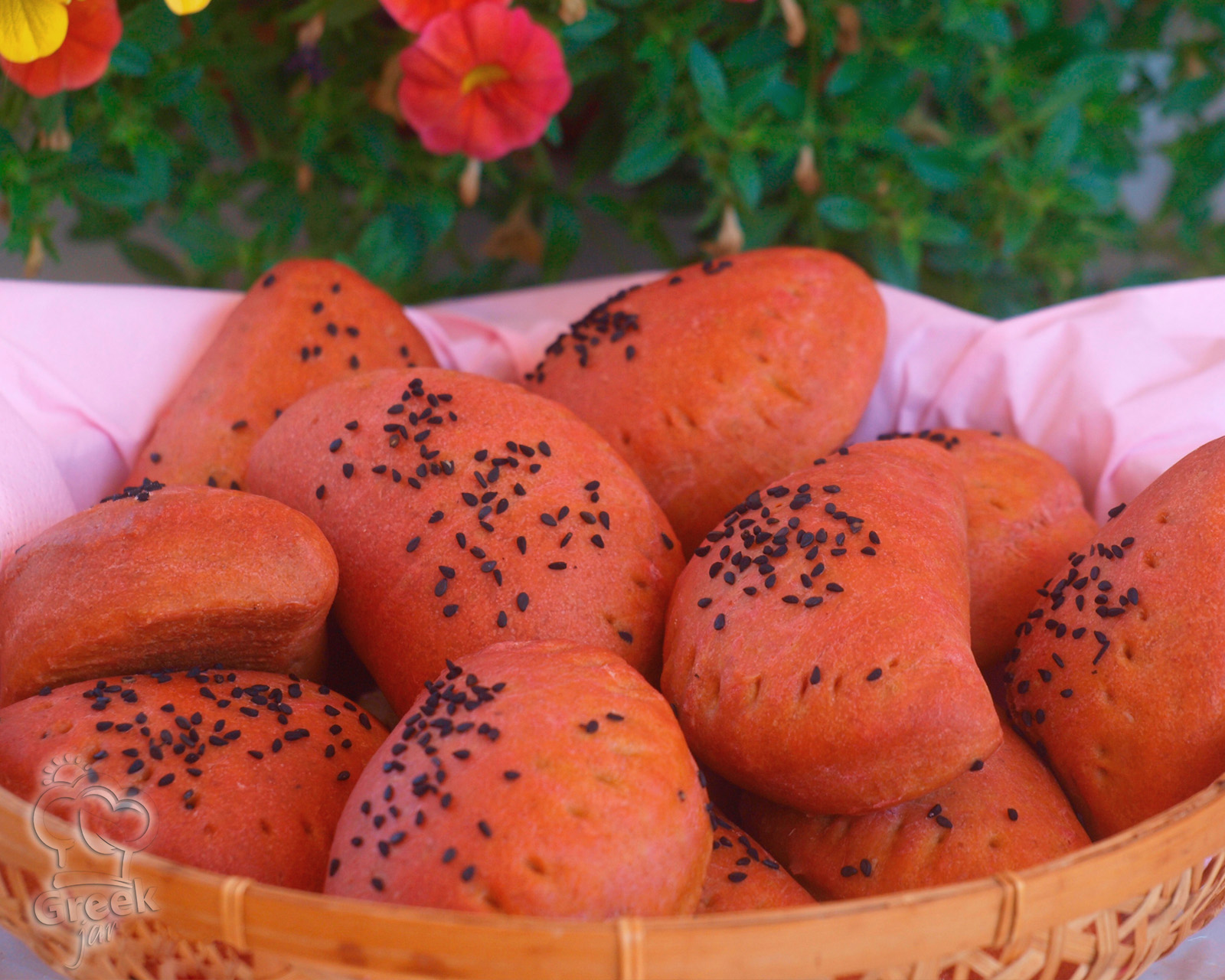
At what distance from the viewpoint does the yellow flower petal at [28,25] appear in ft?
3.56

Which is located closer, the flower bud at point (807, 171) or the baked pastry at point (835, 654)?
the baked pastry at point (835, 654)

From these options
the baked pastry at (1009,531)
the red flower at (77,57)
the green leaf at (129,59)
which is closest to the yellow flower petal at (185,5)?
the red flower at (77,57)

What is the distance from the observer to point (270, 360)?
134 centimetres

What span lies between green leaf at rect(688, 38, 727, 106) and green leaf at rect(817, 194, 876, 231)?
21cm

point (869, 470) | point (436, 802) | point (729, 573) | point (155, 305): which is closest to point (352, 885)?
point (436, 802)

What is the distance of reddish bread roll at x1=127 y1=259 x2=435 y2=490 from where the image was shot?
1.28 meters

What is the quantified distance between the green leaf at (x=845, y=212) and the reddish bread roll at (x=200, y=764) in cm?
102

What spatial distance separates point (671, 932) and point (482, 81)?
111 centimetres

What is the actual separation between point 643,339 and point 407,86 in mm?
453

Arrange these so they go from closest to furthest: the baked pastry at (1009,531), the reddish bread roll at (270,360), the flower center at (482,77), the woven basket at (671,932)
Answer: the woven basket at (671,932), the baked pastry at (1009,531), the reddish bread roll at (270,360), the flower center at (482,77)

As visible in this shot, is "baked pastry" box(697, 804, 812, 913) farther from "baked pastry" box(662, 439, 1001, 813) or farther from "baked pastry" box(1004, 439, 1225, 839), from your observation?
"baked pastry" box(1004, 439, 1225, 839)

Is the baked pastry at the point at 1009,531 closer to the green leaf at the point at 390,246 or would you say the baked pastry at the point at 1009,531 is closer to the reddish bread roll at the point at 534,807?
the reddish bread roll at the point at 534,807

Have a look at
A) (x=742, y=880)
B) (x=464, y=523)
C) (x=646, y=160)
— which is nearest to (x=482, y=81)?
(x=646, y=160)

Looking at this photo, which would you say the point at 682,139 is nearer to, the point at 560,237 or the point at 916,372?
the point at 560,237
